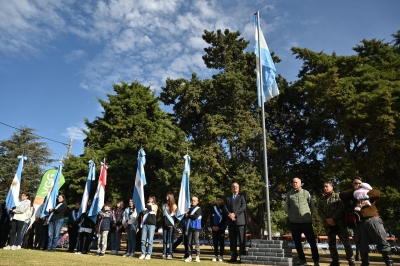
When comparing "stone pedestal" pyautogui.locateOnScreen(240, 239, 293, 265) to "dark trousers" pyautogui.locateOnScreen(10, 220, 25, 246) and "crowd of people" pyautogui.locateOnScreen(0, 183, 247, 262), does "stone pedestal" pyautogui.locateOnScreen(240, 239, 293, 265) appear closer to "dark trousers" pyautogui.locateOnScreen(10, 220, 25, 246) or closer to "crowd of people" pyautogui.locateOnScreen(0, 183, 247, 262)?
"crowd of people" pyautogui.locateOnScreen(0, 183, 247, 262)

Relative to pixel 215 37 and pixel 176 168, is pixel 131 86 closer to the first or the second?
pixel 215 37

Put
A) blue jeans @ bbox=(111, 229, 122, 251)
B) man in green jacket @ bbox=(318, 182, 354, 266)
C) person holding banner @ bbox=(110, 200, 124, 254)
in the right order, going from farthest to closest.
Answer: blue jeans @ bbox=(111, 229, 122, 251), person holding banner @ bbox=(110, 200, 124, 254), man in green jacket @ bbox=(318, 182, 354, 266)

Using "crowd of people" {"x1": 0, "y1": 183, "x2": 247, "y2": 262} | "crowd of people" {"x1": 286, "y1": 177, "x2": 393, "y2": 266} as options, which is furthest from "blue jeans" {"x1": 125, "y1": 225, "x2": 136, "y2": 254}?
"crowd of people" {"x1": 286, "y1": 177, "x2": 393, "y2": 266}

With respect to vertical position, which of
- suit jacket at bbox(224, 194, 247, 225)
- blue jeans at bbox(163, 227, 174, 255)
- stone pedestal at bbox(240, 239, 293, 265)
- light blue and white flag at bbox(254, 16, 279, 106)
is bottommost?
stone pedestal at bbox(240, 239, 293, 265)

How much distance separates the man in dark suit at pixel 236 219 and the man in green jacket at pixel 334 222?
217 cm

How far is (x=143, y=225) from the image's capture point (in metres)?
9.90

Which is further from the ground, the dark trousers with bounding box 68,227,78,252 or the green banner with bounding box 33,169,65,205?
the green banner with bounding box 33,169,65,205

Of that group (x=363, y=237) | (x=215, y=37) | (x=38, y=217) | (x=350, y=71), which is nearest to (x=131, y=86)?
(x=215, y=37)

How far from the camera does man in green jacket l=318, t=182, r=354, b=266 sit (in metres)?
7.08

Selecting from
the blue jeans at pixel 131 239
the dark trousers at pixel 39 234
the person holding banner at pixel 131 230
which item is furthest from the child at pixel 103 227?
the dark trousers at pixel 39 234

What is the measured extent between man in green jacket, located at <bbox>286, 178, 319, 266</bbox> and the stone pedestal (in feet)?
1.50

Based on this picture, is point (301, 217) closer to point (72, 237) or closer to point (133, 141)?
point (72, 237)

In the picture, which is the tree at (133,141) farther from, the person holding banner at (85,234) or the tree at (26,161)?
the tree at (26,161)

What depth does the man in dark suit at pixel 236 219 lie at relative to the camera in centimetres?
890
